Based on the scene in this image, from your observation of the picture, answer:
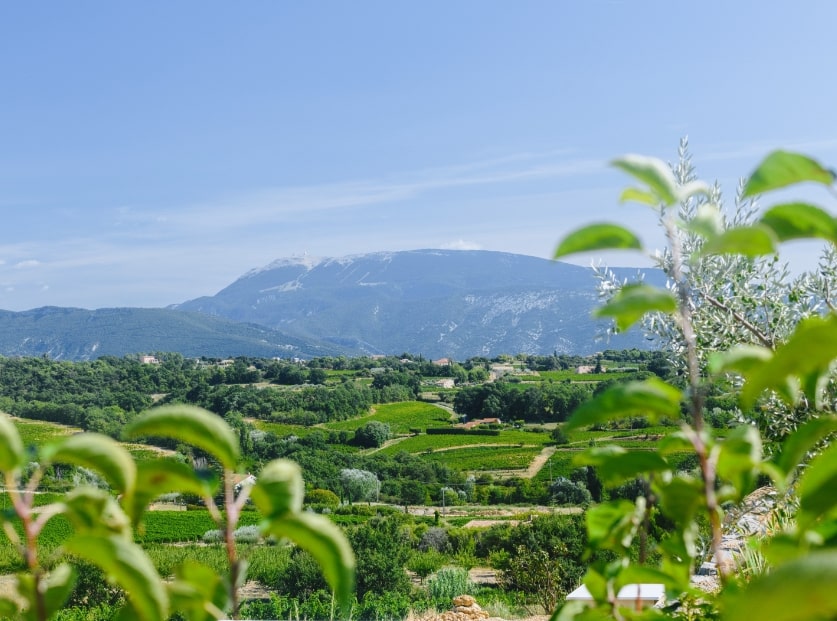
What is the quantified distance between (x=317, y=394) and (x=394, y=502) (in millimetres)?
28460

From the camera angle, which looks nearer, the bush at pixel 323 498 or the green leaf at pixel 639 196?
the green leaf at pixel 639 196

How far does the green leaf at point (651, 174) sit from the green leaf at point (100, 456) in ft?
1.59

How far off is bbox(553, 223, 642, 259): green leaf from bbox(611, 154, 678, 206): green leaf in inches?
1.9

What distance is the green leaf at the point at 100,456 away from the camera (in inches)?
23.3

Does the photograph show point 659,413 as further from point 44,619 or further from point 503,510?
point 503,510

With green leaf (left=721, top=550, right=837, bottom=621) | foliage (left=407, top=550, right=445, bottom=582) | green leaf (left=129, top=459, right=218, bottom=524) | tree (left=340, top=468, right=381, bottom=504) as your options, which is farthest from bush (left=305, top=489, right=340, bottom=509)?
green leaf (left=721, top=550, right=837, bottom=621)

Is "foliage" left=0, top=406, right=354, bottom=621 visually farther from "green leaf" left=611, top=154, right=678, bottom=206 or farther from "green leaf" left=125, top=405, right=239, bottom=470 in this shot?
"green leaf" left=611, top=154, right=678, bottom=206

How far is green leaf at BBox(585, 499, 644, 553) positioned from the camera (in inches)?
35.4

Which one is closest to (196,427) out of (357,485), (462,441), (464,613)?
(464,613)

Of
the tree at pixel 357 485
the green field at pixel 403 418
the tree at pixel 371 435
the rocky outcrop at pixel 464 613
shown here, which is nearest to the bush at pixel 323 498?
the tree at pixel 357 485

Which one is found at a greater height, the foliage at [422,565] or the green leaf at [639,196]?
the green leaf at [639,196]

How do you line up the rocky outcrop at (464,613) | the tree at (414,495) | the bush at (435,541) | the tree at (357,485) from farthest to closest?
the tree at (357,485), the tree at (414,495), the bush at (435,541), the rocky outcrop at (464,613)

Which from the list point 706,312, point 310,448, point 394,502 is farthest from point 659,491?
point 310,448

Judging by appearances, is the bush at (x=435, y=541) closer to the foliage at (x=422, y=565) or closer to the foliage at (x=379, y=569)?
the foliage at (x=422, y=565)
